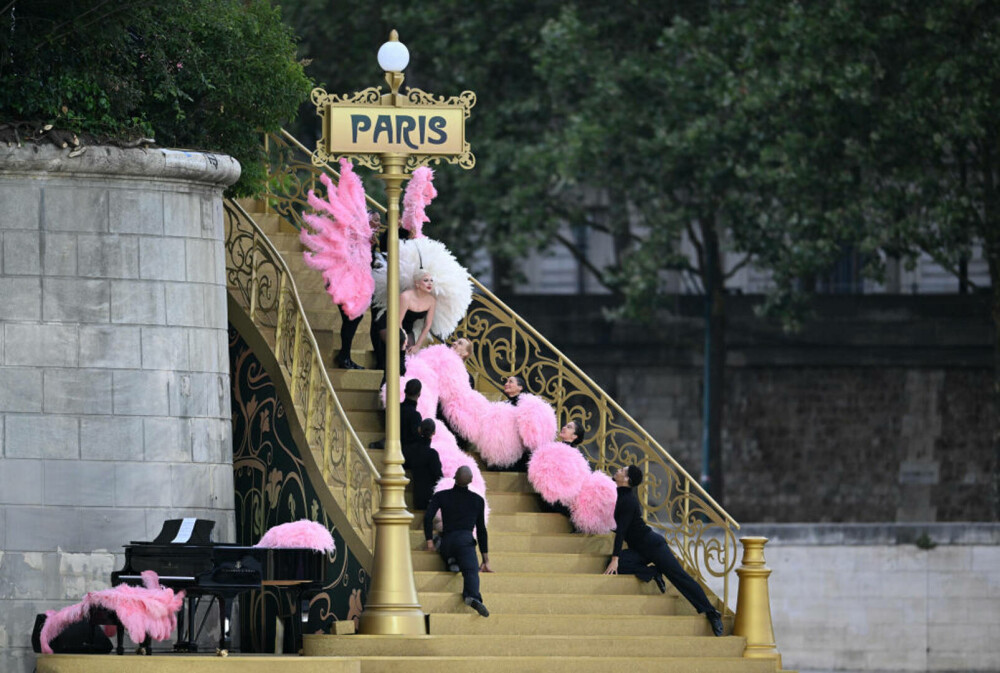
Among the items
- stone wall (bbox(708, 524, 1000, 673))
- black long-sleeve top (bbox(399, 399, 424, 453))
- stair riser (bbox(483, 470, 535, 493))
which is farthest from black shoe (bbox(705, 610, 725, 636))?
stone wall (bbox(708, 524, 1000, 673))

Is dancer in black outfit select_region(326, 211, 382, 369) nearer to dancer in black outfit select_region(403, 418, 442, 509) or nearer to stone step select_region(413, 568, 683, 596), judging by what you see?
dancer in black outfit select_region(403, 418, 442, 509)

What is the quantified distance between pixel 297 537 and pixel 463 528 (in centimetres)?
161

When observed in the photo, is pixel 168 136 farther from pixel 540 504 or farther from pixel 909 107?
pixel 909 107

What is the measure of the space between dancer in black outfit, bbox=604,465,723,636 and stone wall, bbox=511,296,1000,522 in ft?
73.4

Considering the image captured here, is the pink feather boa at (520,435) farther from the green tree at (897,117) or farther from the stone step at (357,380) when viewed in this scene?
the green tree at (897,117)

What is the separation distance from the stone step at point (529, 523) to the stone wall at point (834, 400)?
71.5 ft

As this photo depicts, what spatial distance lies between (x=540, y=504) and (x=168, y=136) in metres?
5.01

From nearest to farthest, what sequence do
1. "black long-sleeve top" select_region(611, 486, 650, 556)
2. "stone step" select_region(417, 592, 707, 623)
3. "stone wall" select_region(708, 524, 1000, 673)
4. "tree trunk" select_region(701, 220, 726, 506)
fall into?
1. "stone step" select_region(417, 592, 707, 623)
2. "black long-sleeve top" select_region(611, 486, 650, 556)
3. "stone wall" select_region(708, 524, 1000, 673)
4. "tree trunk" select_region(701, 220, 726, 506)

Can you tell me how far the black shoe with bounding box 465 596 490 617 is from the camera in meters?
21.1

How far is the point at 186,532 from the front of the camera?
65.4 feet

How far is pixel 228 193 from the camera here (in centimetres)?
2306

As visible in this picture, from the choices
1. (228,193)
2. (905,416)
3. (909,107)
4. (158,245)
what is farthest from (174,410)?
(905,416)

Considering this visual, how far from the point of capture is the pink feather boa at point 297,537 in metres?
20.6

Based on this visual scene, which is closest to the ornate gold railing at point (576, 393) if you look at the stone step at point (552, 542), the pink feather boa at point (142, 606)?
the stone step at point (552, 542)
